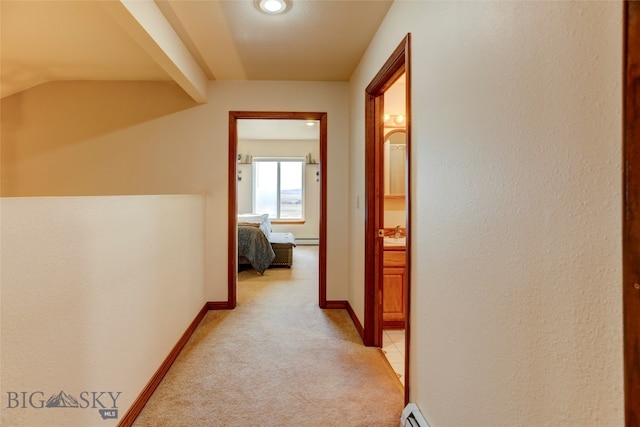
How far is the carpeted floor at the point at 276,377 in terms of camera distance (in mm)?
1620

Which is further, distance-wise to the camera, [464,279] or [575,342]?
[464,279]

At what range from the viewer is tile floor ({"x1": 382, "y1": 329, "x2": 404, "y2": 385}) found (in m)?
2.14

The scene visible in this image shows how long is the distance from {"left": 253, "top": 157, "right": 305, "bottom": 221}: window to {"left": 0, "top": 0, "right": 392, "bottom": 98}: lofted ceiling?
171 inches

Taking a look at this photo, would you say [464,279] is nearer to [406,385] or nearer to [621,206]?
[621,206]

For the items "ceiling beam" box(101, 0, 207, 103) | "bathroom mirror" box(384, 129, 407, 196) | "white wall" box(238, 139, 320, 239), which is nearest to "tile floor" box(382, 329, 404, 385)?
"bathroom mirror" box(384, 129, 407, 196)

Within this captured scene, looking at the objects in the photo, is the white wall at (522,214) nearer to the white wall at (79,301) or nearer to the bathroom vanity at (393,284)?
the bathroom vanity at (393,284)

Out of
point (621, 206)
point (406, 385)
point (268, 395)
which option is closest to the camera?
point (621, 206)

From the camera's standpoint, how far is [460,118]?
1119 millimetres

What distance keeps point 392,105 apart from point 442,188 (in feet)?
7.03

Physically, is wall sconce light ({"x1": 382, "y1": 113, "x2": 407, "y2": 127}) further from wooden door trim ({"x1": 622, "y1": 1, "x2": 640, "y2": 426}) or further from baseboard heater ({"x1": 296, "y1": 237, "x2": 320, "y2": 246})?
baseboard heater ({"x1": 296, "y1": 237, "x2": 320, "y2": 246})

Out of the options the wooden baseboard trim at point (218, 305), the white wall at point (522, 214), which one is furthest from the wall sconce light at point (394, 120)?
the wooden baseboard trim at point (218, 305)

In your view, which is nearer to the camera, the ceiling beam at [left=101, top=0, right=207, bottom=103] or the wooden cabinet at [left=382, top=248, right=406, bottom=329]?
the ceiling beam at [left=101, top=0, right=207, bottom=103]

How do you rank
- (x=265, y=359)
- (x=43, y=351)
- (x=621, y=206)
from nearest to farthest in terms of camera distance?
(x=621, y=206), (x=43, y=351), (x=265, y=359)

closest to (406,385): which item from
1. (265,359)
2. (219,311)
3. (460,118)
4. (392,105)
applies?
(265,359)
